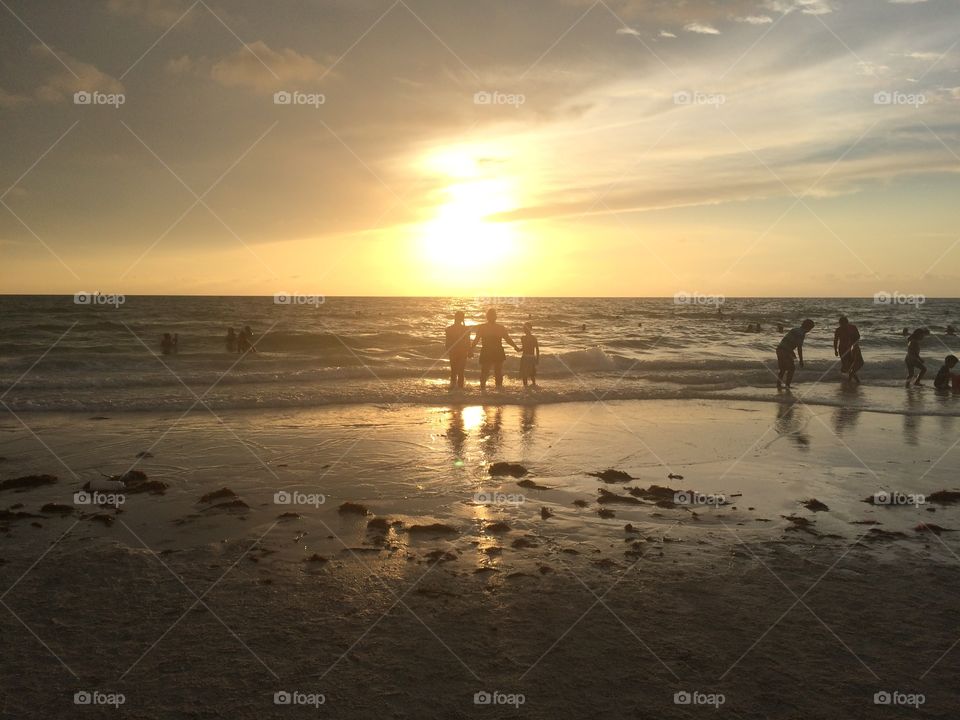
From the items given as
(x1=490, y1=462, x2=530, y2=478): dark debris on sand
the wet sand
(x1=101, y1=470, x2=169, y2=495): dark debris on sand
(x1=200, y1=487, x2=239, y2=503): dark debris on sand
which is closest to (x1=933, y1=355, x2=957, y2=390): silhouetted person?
the wet sand

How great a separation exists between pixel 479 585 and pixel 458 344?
1382 cm

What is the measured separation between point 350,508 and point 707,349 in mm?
35831

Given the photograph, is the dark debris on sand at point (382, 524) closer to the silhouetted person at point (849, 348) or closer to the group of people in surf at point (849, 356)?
the group of people in surf at point (849, 356)

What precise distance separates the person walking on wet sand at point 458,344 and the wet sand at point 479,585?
8.21 metres

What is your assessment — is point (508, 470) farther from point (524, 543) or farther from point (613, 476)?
point (524, 543)

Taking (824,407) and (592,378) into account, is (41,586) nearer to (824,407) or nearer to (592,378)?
(824,407)

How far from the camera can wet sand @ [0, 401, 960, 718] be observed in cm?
427

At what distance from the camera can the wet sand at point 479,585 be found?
4270mm

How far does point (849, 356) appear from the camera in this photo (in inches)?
933

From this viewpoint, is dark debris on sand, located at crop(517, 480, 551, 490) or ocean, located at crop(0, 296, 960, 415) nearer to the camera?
dark debris on sand, located at crop(517, 480, 551, 490)

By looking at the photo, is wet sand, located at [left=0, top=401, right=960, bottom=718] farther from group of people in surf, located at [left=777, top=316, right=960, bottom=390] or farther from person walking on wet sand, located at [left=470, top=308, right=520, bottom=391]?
group of people in surf, located at [left=777, top=316, right=960, bottom=390]

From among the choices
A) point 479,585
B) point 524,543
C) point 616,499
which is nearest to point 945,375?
point 616,499

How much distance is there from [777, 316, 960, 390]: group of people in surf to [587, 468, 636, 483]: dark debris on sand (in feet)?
41.5

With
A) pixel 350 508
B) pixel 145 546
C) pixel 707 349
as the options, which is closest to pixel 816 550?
pixel 350 508
